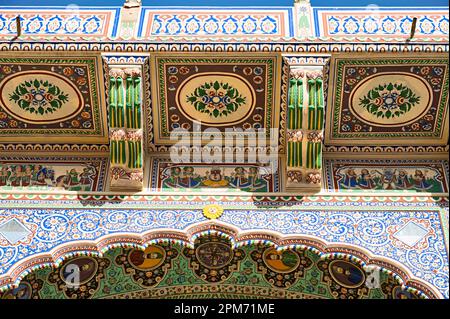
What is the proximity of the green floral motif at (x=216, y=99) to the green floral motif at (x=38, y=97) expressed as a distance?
4.71 feet

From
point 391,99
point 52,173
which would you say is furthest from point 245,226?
point 52,173

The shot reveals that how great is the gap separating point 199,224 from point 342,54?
2.33m

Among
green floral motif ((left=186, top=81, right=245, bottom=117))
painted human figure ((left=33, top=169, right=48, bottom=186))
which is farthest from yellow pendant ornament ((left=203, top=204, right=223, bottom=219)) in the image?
painted human figure ((left=33, top=169, right=48, bottom=186))

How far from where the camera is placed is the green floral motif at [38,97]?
9.36 meters

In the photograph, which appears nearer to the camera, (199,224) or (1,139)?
(199,224)

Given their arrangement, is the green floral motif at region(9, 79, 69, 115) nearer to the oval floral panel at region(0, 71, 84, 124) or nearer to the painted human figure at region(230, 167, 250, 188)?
the oval floral panel at region(0, 71, 84, 124)

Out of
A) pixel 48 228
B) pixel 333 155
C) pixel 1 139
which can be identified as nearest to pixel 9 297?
pixel 48 228

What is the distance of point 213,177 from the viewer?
31.3 feet

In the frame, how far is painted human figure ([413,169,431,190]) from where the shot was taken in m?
9.40

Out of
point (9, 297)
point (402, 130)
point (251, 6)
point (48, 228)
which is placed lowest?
point (9, 297)

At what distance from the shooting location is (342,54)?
29.7ft
